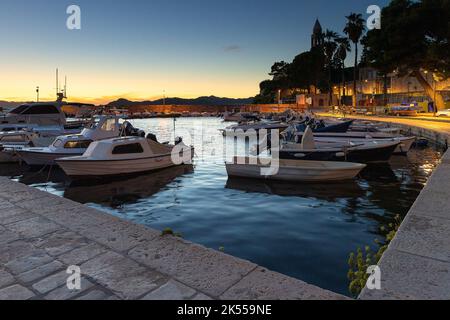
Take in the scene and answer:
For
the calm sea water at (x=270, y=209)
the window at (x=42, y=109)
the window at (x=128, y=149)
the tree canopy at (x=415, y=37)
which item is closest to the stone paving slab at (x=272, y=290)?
the calm sea water at (x=270, y=209)

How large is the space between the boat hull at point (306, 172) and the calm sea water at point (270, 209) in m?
0.37

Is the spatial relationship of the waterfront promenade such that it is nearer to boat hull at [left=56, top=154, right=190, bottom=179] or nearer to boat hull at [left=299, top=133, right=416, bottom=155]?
boat hull at [left=56, top=154, right=190, bottom=179]

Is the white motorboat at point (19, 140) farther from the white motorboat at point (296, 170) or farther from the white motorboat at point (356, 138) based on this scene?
the white motorboat at point (356, 138)

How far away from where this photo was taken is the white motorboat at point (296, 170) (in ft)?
51.7

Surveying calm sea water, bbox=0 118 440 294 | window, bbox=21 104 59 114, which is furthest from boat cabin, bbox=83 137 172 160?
window, bbox=21 104 59 114

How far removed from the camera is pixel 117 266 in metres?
4.59

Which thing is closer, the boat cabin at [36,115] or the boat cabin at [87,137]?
the boat cabin at [87,137]

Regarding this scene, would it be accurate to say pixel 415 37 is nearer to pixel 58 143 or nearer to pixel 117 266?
pixel 58 143

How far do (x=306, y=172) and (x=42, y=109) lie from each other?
2997 cm

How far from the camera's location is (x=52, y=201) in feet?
26.3

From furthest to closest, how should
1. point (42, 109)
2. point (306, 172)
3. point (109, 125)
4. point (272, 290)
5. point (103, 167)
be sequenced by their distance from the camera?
point (42, 109) < point (109, 125) < point (103, 167) < point (306, 172) < point (272, 290)

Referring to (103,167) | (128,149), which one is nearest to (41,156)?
(103,167)

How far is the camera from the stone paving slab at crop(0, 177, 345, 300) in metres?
3.95

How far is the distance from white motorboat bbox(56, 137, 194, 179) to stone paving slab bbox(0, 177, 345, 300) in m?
11.2
